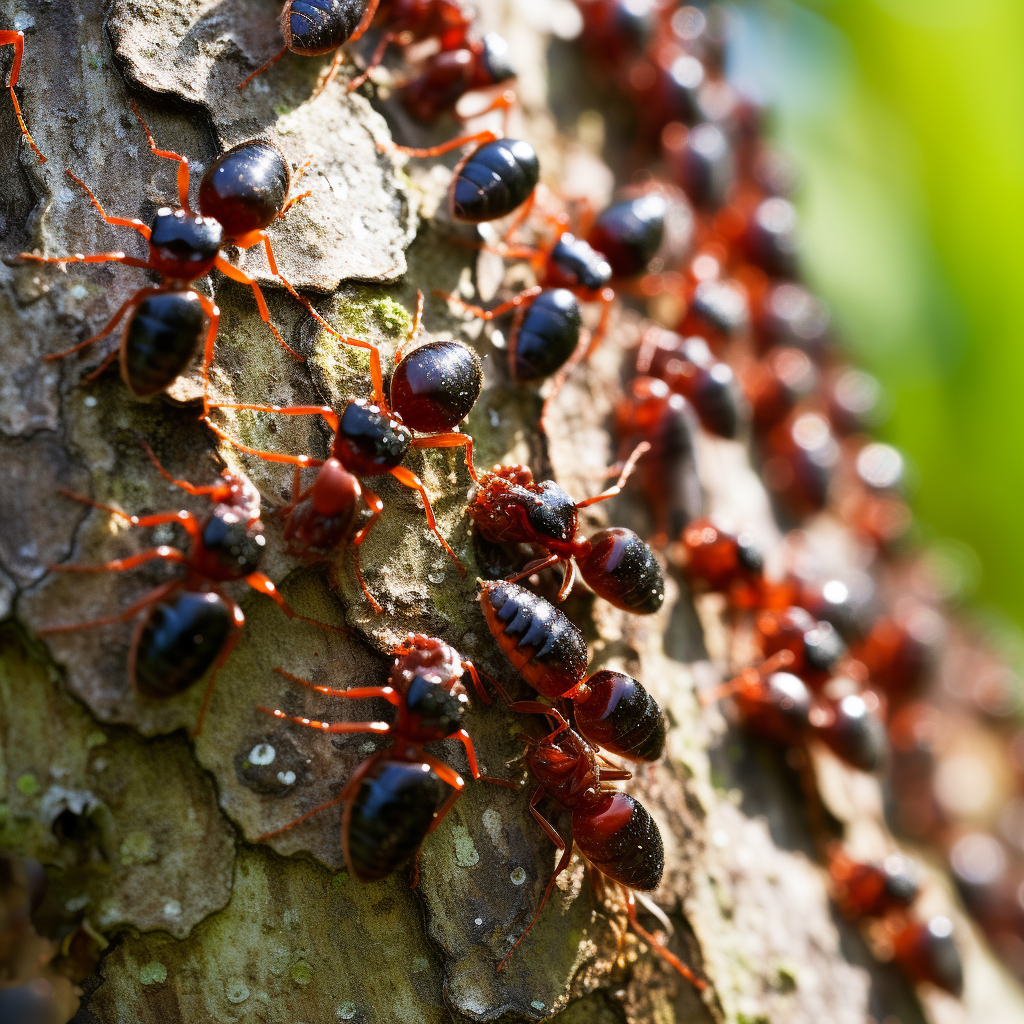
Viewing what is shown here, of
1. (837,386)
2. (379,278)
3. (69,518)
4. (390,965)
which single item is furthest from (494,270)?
(837,386)

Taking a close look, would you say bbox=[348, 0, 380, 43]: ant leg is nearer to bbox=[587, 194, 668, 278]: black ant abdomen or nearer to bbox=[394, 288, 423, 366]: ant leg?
bbox=[394, 288, 423, 366]: ant leg

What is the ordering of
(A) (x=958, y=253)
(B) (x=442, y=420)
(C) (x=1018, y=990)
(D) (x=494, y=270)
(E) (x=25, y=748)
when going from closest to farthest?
(E) (x=25, y=748) < (B) (x=442, y=420) < (D) (x=494, y=270) < (C) (x=1018, y=990) < (A) (x=958, y=253)

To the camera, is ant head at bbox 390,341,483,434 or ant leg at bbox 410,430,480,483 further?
ant leg at bbox 410,430,480,483

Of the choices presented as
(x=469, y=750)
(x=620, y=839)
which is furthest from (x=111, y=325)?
(x=620, y=839)

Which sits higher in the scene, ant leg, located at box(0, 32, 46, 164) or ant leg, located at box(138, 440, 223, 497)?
ant leg, located at box(0, 32, 46, 164)

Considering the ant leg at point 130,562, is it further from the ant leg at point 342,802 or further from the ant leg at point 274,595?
the ant leg at point 342,802

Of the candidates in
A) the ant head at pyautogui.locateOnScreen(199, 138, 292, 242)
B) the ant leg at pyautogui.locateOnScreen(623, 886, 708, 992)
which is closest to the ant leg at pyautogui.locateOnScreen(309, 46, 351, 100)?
the ant head at pyautogui.locateOnScreen(199, 138, 292, 242)

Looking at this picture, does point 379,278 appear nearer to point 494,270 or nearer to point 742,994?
point 494,270
